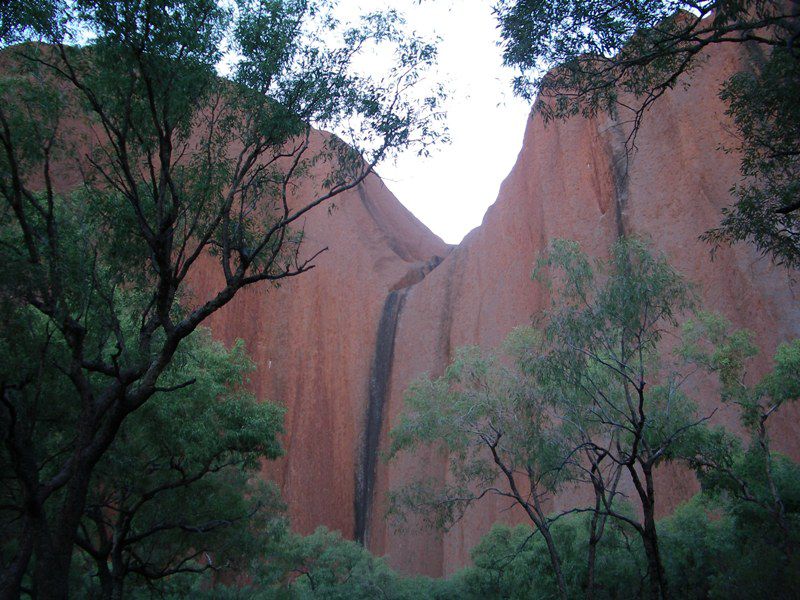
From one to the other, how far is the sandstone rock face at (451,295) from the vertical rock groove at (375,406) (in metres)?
0.06

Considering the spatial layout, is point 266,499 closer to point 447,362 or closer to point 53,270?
point 53,270

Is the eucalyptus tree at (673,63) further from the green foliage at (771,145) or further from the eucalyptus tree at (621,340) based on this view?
the eucalyptus tree at (621,340)

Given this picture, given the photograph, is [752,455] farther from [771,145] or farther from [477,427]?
[771,145]

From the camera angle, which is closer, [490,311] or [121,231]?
[121,231]

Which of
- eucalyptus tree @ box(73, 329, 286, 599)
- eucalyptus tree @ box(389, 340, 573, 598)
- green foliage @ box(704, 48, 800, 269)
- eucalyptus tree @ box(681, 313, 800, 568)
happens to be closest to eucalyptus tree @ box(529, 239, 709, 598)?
eucalyptus tree @ box(389, 340, 573, 598)

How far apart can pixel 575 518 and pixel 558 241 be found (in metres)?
6.95

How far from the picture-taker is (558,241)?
12320 millimetres

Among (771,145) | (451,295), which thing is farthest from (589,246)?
(771,145)

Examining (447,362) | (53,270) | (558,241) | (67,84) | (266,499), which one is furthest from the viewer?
(447,362)

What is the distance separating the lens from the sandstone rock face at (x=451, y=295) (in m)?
19.1

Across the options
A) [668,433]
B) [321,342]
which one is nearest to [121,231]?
[668,433]

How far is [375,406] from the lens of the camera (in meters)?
28.4

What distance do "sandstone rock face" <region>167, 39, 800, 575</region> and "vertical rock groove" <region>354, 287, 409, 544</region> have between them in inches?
2.2

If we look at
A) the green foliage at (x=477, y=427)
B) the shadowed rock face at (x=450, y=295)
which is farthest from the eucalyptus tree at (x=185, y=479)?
the shadowed rock face at (x=450, y=295)
